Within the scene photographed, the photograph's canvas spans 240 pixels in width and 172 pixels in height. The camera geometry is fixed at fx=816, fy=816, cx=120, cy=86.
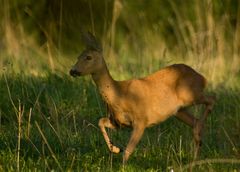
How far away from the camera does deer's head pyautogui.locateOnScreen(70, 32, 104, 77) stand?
6680 mm

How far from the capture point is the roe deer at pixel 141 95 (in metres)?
6.75

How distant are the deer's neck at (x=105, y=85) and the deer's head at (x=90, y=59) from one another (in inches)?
2.3

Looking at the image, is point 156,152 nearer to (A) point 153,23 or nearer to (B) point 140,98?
(B) point 140,98

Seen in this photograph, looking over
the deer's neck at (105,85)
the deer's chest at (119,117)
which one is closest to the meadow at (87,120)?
the deer's chest at (119,117)

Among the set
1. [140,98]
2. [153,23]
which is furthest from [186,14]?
[140,98]

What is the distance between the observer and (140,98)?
6.94m

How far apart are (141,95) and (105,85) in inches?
13.1

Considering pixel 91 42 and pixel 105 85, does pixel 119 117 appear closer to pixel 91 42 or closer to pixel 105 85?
pixel 105 85

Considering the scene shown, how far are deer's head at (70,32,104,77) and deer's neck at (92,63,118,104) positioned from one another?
6 cm

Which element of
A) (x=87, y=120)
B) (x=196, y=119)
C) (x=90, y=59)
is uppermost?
(x=90, y=59)

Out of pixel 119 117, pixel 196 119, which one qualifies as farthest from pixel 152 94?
pixel 196 119

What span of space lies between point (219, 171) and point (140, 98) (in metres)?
1.13

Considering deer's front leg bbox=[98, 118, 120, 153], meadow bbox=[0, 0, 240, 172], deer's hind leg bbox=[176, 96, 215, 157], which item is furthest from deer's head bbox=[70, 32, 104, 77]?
deer's hind leg bbox=[176, 96, 215, 157]

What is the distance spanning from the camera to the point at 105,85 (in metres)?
6.87
